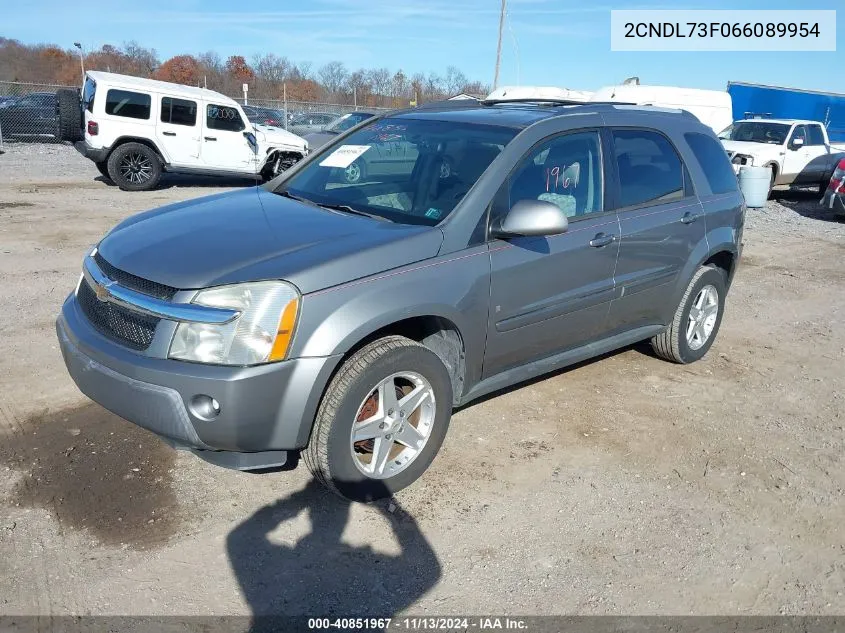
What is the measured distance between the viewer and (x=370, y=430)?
3.29 m

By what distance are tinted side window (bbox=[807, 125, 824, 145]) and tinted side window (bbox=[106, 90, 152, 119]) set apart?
1425 cm

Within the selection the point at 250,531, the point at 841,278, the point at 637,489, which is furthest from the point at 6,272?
the point at 841,278

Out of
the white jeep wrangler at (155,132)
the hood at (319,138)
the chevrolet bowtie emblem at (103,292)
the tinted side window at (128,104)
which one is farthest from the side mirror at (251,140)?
the chevrolet bowtie emblem at (103,292)

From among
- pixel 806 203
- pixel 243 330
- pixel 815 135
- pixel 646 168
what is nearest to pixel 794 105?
pixel 815 135

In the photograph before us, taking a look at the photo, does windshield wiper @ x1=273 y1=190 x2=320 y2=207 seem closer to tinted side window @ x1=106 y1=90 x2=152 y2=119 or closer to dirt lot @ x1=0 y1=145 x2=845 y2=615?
dirt lot @ x1=0 y1=145 x2=845 y2=615

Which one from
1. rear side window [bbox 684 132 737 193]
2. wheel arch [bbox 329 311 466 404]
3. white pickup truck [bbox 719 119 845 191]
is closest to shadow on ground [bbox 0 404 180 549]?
wheel arch [bbox 329 311 466 404]

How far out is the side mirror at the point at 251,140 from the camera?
47.1ft

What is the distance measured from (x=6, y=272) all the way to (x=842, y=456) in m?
7.10

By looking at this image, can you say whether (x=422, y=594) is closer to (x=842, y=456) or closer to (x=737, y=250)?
(x=842, y=456)

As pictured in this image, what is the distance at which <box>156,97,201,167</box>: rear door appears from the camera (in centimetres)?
1335

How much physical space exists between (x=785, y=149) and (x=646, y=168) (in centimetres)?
1337

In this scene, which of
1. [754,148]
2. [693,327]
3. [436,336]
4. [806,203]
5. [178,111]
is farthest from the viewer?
[806,203]

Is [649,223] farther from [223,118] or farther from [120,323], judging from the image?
[223,118]

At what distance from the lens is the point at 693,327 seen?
5.32 metres
